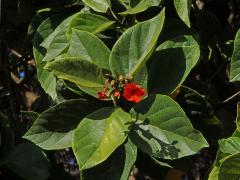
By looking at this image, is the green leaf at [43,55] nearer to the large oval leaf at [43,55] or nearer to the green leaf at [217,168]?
the large oval leaf at [43,55]

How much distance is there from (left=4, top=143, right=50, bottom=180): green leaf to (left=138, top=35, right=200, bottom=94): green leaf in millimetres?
410

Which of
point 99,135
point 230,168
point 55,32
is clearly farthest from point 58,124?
point 230,168

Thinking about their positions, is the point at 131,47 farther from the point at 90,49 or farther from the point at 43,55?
the point at 43,55

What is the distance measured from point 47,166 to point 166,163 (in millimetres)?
388

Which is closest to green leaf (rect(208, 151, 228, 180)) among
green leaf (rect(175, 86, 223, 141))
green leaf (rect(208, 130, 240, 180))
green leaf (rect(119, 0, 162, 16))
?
green leaf (rect(208, 130, 240, 180))

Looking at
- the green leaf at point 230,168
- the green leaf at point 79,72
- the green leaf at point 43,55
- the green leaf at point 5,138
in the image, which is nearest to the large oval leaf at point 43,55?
the green leaf at point 43,55

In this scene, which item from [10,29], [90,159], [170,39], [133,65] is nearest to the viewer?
[90,159]

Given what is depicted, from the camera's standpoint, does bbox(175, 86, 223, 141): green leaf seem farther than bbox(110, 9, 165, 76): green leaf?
Answer: Yes

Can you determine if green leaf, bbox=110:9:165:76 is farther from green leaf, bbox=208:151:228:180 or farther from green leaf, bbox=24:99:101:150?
green leaf, bbox=208:151:228:180

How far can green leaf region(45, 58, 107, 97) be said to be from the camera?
4.50 ft

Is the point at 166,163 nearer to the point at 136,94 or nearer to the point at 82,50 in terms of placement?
the point at 136,94

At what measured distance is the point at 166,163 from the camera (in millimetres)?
1486

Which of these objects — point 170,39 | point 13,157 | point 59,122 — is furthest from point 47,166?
point 170,39

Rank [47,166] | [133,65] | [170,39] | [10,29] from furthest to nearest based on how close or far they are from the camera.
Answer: [10,29] → [47,166] → [170,39] → [133,65]
